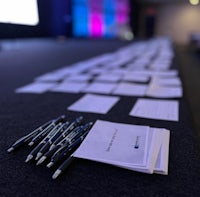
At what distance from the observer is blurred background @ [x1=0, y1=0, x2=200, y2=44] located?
0.83 meters

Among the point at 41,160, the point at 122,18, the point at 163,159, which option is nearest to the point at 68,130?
the point at 41,160

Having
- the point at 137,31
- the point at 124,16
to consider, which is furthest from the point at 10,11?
the point at 137,31

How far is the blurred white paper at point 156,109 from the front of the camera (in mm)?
678

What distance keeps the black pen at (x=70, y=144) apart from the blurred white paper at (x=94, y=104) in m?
0.17

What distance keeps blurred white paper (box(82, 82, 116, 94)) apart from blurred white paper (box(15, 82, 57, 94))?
0.21 metres

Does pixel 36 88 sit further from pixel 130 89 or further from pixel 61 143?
pixel 61 143

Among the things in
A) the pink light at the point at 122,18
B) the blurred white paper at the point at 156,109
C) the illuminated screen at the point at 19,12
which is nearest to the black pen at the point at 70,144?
the blurred white paper at the point at 156,109

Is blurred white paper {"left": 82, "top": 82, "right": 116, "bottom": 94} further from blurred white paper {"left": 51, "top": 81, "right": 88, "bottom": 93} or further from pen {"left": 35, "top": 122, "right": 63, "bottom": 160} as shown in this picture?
pen {"left": 35, "top": 122, "right": 63, "bottom": 160}

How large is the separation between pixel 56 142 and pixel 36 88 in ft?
2.11

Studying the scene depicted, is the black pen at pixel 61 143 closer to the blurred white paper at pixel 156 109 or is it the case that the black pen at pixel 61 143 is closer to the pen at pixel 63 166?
the pen at pixel 63 166

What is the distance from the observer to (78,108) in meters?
0.76

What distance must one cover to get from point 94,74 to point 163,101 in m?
0.62

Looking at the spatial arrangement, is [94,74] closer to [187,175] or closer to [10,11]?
[10,11]

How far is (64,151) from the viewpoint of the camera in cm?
45
